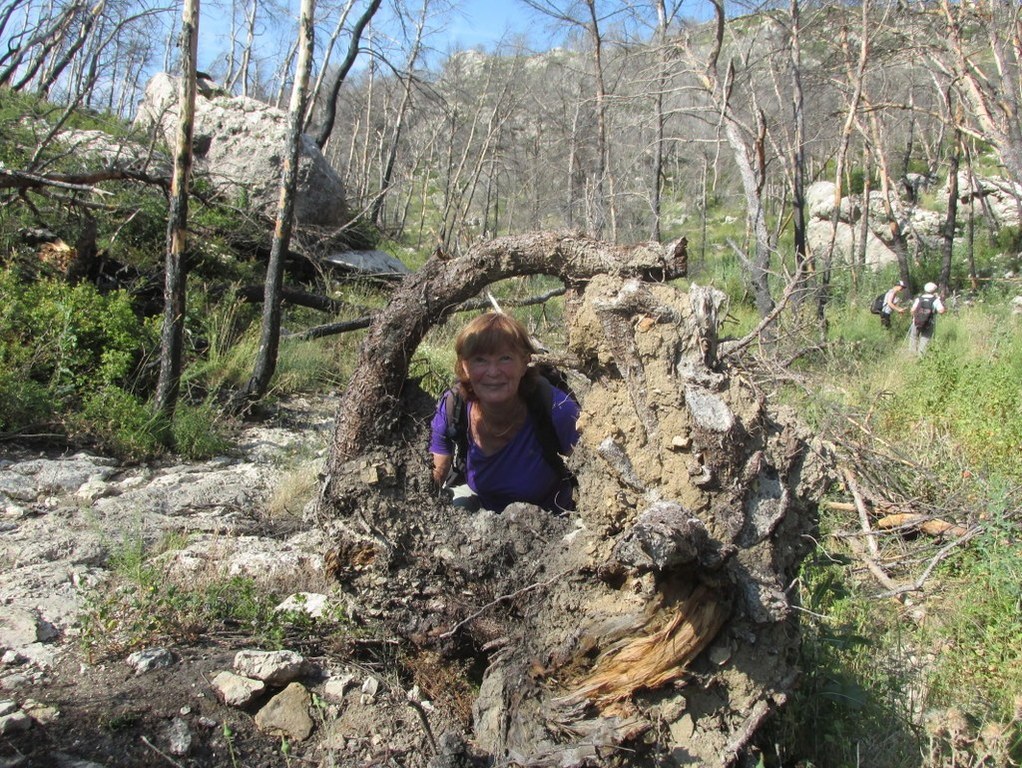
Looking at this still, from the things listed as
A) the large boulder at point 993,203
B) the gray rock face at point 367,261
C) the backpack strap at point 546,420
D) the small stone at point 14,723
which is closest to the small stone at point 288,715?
the small stone at point 14,723

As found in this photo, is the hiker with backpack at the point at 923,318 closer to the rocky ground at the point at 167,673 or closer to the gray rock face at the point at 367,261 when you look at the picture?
the gray rock face at the point at 367,261

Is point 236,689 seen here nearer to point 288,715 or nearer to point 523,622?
point 288,715

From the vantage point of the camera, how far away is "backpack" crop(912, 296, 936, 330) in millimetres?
11117

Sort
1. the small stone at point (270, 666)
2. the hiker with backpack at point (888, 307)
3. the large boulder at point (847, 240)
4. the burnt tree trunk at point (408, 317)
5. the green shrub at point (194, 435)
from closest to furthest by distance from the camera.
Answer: the small stone at point (270, 666)
the burnt tree trunk at point (408, 317)
the green shrub at point (194, 435)
the hiker with backpack at point (888, 307)
the large boulder at point (847, 240)

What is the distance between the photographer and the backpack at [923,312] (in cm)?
1112

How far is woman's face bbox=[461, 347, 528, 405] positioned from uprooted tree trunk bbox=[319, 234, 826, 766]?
289 millimetres

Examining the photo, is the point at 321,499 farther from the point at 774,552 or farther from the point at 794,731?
the point at 794,731

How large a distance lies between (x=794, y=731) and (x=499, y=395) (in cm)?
174

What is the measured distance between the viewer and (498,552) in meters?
2.97

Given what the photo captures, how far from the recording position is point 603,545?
8.78 feet

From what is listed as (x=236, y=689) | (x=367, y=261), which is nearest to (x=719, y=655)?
(x=236, y=689)

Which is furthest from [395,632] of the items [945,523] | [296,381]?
[296,381]

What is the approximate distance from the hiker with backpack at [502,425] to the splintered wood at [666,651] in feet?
3.23

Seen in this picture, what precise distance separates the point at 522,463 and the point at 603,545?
857mm
